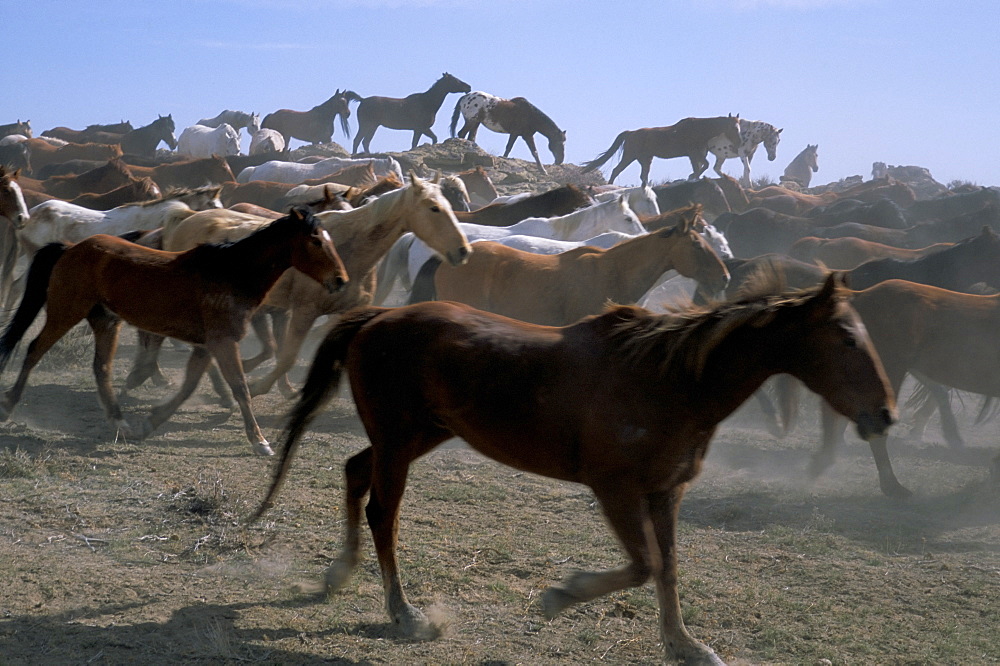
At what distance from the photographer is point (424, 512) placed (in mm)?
5375

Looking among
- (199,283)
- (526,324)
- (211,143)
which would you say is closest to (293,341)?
(199,283)

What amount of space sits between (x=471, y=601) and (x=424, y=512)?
4.21 ft

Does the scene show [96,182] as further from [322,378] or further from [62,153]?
[322,378]

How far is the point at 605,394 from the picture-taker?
3.46 metres

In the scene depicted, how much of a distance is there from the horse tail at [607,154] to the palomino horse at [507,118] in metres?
1.29

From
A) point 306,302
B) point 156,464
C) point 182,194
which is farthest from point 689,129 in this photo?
point 156,464

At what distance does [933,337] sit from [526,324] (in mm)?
4335

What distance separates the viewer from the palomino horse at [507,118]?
25750 mm

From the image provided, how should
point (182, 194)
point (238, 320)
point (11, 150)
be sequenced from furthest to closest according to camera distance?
point (11, 150) < point (182, 194) < point (238, 320)

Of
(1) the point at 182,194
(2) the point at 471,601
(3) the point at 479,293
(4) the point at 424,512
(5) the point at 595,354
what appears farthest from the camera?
(1) the point at 182,194

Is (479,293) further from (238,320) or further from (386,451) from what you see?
(386,451)

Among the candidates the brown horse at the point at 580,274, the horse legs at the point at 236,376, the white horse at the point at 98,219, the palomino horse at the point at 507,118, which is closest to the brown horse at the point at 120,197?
the white horse at the point at 98,219

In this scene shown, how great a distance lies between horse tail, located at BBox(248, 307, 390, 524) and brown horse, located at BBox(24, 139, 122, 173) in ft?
81.1

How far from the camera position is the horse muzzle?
3.26 m
